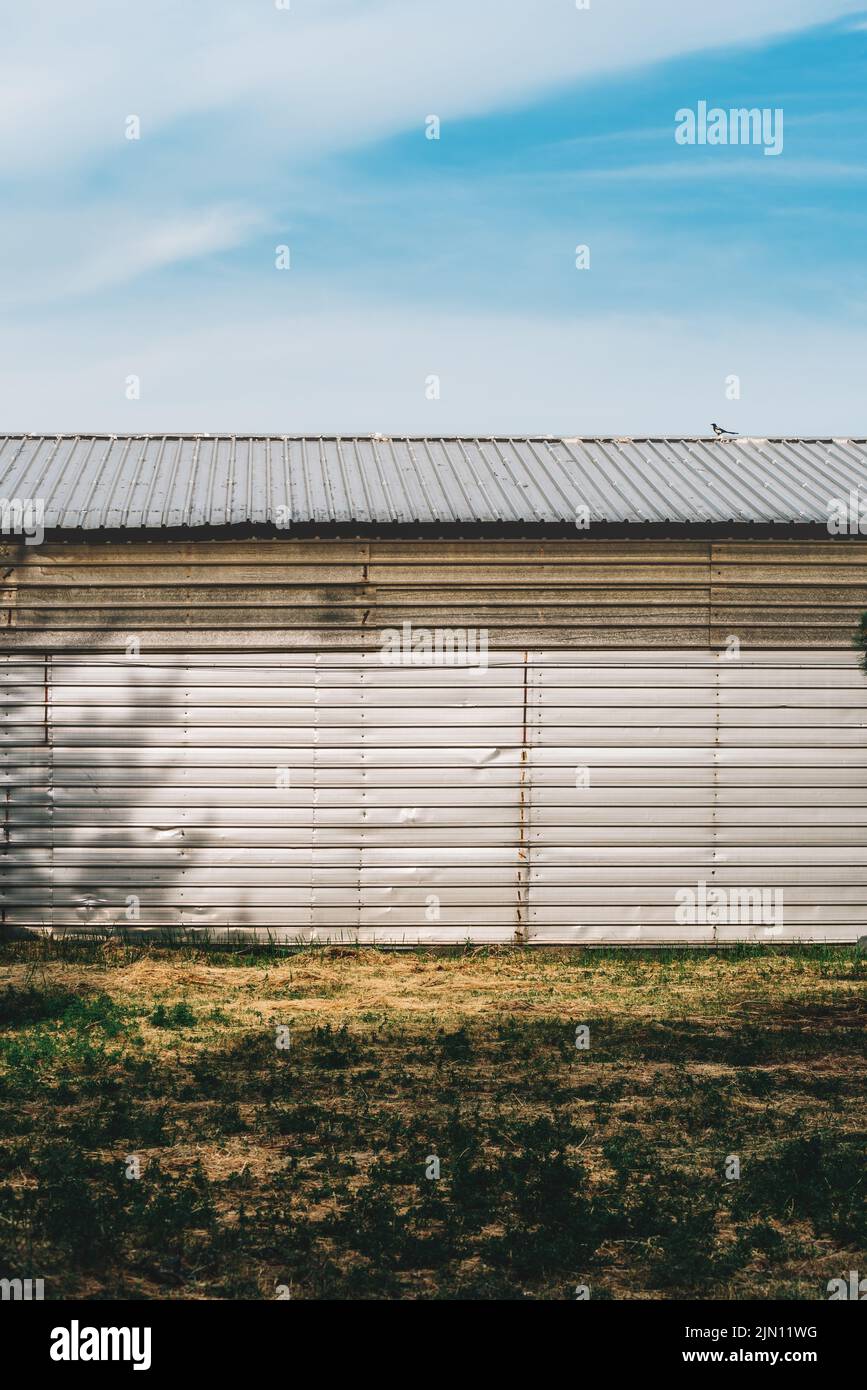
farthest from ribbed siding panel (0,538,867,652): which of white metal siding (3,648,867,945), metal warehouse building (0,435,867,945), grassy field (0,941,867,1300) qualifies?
grassy field (0,941,867,1300)

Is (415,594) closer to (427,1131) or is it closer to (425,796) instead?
(425,796)

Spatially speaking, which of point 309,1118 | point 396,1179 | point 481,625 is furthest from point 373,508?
point 396,1179

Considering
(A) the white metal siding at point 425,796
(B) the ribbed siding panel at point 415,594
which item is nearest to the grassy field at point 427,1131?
(A) the white metal siding at point 425,796

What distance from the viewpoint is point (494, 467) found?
643 inches

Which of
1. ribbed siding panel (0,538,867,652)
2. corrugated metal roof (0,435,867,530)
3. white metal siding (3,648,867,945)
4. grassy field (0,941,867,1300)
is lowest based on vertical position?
grassy field (0,941,867,1300)

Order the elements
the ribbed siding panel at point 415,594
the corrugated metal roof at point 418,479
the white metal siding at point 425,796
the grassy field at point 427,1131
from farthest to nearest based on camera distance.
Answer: the corrugated metal roof at point 418,479 → the ribbed siding panel at point 415,594 → the white metal siding at point 425,796 → the grassy field at point 427,1131

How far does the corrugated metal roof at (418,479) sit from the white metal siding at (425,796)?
1477 millimetres

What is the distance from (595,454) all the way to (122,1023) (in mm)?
9372

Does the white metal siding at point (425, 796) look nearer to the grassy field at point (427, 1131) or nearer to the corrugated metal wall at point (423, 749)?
the corrugated metal wall at point (423, 749)

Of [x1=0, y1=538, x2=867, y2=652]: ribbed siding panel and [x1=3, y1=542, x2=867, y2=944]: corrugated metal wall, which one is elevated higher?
[x1=0, y1=538, x2=867, y2=652]: ribbed siding panel

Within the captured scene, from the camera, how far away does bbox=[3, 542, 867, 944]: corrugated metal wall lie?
14.0 m

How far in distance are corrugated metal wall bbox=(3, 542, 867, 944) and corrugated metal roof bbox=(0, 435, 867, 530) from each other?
40 cm

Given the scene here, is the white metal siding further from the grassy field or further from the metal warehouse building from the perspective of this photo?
the grassy field

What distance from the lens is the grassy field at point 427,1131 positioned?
239 inches
